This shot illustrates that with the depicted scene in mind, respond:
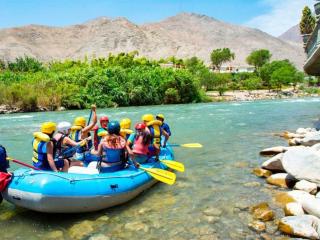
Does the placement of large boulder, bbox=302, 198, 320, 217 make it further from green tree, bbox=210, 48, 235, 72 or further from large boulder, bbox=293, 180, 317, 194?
green tree, bbox=210, 48, 235, 72

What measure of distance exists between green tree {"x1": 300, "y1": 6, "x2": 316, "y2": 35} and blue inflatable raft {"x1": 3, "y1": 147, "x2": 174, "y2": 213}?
147 ft

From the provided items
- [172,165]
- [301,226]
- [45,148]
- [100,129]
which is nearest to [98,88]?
[100,129]

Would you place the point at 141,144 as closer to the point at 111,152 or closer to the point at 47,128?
the point at 111,152

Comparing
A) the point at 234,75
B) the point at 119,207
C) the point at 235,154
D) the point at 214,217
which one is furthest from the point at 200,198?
the point at 234,75

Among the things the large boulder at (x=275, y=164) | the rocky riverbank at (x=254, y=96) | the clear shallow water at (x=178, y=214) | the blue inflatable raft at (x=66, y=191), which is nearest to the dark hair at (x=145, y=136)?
the clear shallow water at (x=178, y=214)

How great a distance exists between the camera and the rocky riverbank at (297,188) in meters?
4.27

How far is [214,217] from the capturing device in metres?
5.05

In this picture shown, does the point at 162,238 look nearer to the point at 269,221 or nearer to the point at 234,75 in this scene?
the point at 269,221

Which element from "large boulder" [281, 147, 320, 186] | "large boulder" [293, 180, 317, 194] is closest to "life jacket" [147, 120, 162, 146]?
"large boulder" [281, 147, 320, 186]

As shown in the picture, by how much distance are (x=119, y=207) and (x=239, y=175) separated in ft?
9.26

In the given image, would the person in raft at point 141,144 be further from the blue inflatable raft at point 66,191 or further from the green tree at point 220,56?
the green tree at point 220,56

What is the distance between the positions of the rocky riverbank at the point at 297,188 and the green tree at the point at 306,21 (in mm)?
41817

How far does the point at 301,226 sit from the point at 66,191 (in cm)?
309

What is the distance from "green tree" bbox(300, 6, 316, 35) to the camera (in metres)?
44.0
